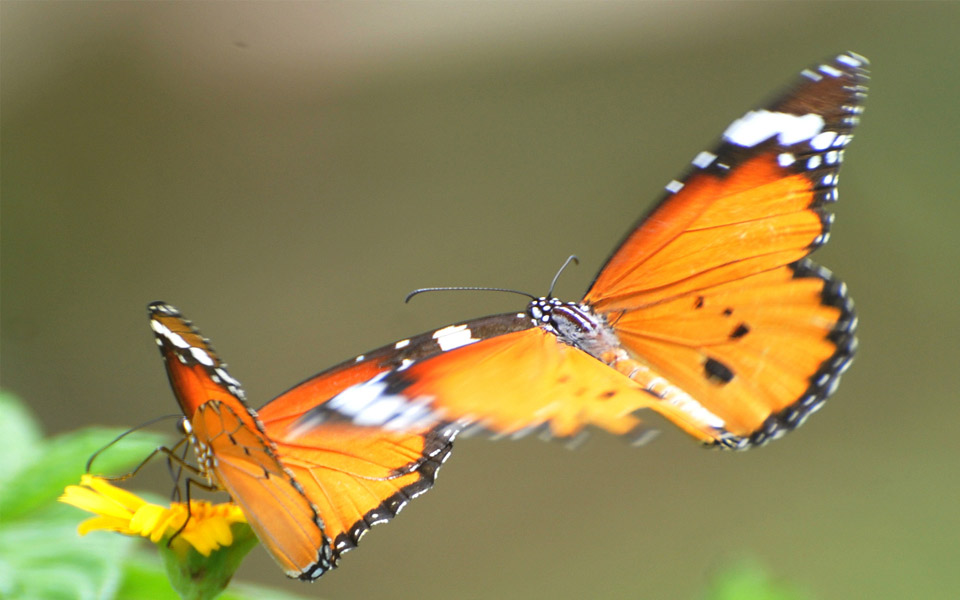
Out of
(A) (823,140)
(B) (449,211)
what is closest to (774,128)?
(A) (823,140)

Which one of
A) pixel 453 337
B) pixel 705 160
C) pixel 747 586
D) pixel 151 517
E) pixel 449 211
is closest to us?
pixel 747 586

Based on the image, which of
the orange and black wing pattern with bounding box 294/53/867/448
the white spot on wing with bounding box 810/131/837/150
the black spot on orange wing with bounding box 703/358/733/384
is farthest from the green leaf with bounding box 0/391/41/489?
the white spot on wing with bounding box 810/131/837/150

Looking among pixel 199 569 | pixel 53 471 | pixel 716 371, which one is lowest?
pixel 716 371

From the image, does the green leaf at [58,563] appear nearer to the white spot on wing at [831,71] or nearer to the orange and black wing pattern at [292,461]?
the orange and black wing pattern at [292,461]

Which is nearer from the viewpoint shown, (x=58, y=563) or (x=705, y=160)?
(x=58, y=563)

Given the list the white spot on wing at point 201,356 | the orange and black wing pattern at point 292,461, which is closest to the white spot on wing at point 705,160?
the orange and black wing pattern at point 292,461

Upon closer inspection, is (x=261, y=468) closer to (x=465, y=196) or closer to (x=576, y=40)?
(x=465, y=196)

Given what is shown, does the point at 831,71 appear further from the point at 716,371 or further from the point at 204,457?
the point at 204,457

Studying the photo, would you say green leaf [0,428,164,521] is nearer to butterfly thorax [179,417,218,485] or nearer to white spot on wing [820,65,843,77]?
butterfly thorax [179,417,218,485]
